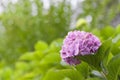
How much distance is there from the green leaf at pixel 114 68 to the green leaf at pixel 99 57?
0.09 feet

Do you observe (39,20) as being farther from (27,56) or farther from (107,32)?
(107,32)

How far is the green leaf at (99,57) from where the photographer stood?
1.11m

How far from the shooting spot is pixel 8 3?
4.08 metres

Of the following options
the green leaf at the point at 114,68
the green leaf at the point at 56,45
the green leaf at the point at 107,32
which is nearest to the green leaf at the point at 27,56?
the green leaf at the point at 56,45

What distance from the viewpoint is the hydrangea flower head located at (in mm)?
1076

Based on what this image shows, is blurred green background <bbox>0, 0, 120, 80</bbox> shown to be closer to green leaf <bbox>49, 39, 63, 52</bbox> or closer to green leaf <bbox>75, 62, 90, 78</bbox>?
green leaf <bbox>49, 39, 63, 52</bbox>

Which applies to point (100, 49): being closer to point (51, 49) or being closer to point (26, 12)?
point (51, 49)

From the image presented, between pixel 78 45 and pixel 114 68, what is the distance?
0.15m

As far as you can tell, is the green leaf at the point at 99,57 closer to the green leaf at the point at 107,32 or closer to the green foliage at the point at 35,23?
the green leaf at the point at 107,32

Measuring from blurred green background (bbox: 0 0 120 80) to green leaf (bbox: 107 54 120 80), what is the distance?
2459 millimetres

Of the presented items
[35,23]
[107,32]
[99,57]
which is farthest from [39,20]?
[99,57]

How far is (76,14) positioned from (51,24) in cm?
52

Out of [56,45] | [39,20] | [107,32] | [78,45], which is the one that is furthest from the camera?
[39,20]

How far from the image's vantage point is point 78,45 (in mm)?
1074
